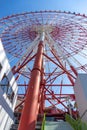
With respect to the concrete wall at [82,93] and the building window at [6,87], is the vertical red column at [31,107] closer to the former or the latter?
the building window at [6,87]

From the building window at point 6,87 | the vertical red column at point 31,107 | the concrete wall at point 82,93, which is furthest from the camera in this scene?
the building window at point 6,87

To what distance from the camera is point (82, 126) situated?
27.0 feet

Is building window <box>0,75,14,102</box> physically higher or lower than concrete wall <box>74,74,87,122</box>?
higher

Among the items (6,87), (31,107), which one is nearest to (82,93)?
(31,107)

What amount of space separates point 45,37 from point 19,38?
2622mm

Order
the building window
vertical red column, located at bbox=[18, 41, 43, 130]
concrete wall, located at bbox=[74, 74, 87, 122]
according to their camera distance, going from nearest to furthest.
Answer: vertical red column, located at bbox=[18, 41, 43, 130]
concrete wall, located at bbox=[74, 74, 87, 122]
the building window

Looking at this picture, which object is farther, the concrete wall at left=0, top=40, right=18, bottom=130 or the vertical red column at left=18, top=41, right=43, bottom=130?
the concrete wall at left=0, top=40, right=18, bottom=130

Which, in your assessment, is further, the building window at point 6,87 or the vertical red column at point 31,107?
the building window at point 6,87

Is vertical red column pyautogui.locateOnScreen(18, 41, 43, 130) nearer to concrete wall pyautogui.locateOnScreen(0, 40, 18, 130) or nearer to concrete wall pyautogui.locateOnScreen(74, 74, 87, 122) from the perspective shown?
concrete wall pyautogui.locateOnScreen(0, 40, 18, 130)

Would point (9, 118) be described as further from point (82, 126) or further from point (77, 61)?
point (77, 61)

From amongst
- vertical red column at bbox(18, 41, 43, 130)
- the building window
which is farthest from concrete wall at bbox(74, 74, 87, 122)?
the building window

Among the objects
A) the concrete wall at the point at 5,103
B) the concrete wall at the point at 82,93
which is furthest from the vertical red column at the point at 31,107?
the concrete wall at the point at 82,93

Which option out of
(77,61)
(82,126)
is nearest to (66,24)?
(77,61)

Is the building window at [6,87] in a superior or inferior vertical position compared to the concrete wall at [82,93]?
superior
